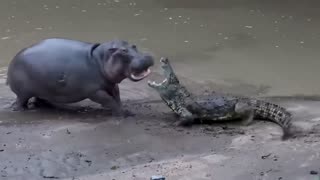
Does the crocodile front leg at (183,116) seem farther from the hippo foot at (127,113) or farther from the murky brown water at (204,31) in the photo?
the murky brown water at (204,31)

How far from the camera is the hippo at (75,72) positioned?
20.7 ft

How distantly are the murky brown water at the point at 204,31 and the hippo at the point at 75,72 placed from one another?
1921 mm

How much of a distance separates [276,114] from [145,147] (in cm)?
129

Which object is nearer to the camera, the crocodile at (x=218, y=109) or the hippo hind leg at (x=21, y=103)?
the crocodile at (x=218, y=109)

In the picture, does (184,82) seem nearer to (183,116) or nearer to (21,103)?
(183,116)

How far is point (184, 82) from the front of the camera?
7891mm

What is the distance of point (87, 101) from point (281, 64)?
9.43 ft

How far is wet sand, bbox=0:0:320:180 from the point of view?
4.96m

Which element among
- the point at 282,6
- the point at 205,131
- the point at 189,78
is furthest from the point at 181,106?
the point at 282,6

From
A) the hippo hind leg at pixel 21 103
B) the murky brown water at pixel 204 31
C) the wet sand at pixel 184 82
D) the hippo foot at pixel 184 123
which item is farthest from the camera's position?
the murky brown water at pixel 204 31

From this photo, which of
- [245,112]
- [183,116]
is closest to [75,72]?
[183,116]

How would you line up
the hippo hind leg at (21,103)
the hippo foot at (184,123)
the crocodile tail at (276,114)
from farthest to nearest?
the hippo hind leg at (21,103)
the hippo foot at (184,123)
the crocodile tail at (276,114)

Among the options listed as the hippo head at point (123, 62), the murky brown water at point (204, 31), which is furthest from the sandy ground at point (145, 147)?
the murky brown water at point (204, 31)

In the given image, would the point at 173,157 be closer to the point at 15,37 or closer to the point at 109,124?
the point at 109,124
